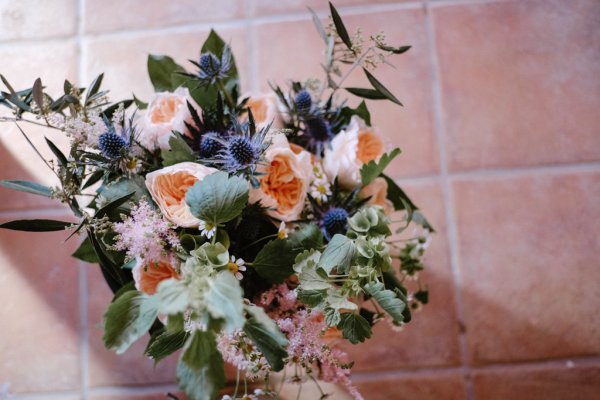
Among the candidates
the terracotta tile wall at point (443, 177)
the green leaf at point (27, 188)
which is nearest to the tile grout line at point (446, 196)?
the terracotta tile wall at point (443, 177)

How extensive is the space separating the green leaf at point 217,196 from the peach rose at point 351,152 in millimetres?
150

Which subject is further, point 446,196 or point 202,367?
point 446,196

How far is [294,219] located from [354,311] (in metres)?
0.12

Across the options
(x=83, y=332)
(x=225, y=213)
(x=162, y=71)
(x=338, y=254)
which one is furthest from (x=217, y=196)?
(x=83, y=332)

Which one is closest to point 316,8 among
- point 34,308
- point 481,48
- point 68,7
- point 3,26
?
point 481,48

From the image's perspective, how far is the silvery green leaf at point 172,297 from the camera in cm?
37

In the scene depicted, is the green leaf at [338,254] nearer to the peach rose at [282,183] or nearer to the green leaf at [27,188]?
the peach rose at [282,183]

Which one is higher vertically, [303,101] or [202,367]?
[303,101]

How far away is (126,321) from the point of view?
43cm

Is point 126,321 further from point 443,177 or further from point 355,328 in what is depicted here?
point 443,177

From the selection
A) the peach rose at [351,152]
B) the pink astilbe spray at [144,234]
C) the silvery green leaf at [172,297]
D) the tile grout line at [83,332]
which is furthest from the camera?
the tile grout line at [83,332]

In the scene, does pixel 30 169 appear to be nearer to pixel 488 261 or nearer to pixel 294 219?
pixel 294 219

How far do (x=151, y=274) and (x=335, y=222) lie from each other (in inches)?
7.6

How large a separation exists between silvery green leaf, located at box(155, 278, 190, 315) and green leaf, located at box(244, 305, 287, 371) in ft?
0.17
